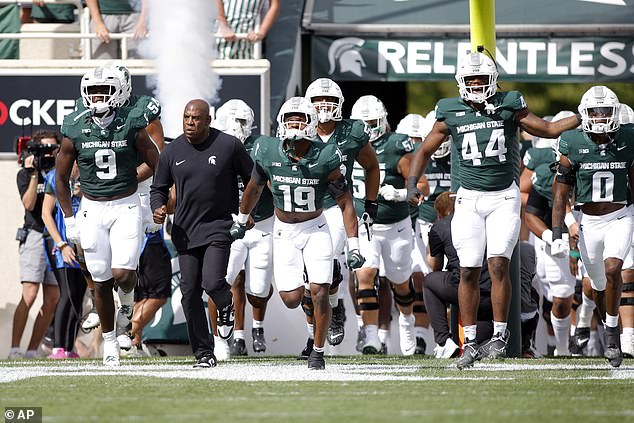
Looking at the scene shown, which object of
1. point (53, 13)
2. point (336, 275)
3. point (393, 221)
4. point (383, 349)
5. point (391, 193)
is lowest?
point (383, 349)

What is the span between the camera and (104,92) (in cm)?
855

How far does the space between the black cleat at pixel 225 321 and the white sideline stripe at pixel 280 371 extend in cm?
29

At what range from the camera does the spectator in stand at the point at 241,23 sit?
502 inches

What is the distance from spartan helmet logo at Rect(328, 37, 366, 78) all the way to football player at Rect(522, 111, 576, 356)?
268cm

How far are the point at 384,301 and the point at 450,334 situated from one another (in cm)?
157

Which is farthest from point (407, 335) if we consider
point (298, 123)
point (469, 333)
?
point (298, 123)

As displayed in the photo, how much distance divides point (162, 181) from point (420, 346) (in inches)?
144

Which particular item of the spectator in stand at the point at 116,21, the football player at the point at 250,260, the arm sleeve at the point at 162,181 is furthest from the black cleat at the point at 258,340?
the spectator in stand at the point at 116,21

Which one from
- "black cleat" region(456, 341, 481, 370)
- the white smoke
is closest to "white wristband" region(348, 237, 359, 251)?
"black cleat" region(456, 341, 481, 370)

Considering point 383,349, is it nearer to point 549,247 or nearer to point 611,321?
point 549,247

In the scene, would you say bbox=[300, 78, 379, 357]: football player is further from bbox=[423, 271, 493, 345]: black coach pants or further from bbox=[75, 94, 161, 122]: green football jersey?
bbox=[75, 94, 161, 122]: green football jersey

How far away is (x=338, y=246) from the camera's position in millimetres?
10195

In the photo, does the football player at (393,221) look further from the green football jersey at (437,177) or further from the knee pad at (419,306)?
the green football jersey at (437,177)

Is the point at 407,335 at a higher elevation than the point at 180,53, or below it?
below
